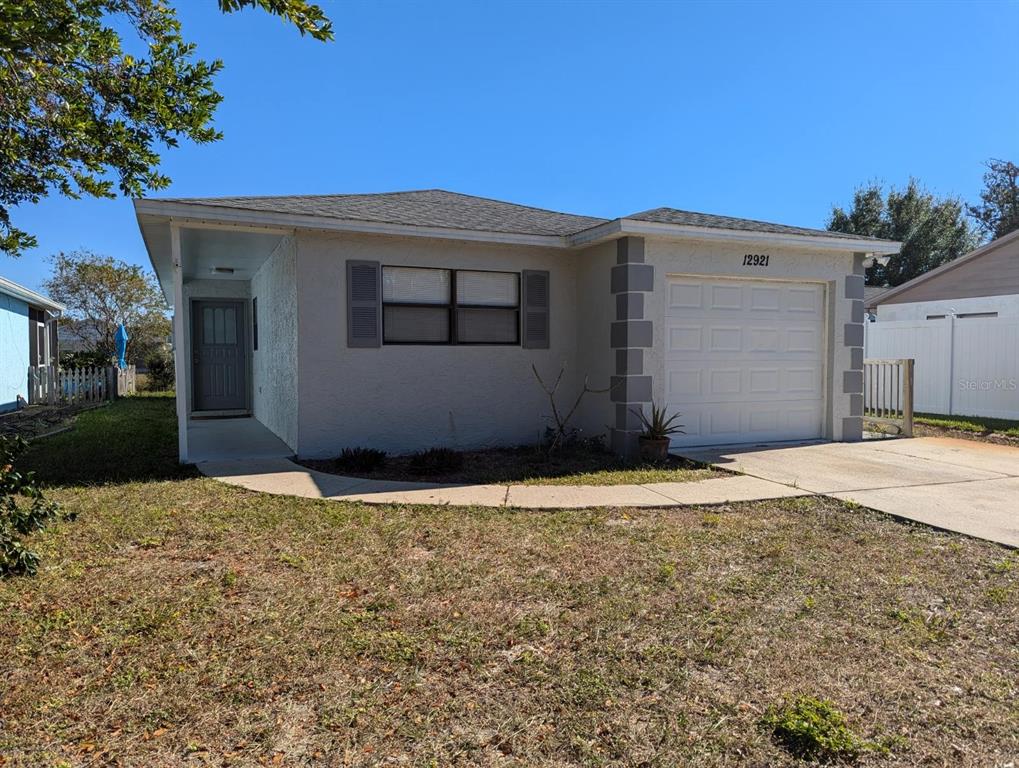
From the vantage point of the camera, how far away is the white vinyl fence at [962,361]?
12.7m

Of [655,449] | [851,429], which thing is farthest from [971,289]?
[655,449]

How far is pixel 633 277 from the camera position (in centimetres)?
859

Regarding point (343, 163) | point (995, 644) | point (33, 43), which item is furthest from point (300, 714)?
point (343, 163)

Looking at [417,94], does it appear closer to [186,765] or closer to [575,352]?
[575,352]

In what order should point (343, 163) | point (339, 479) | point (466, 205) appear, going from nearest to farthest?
point (339, 479), point (466, 205), point (343, 163)

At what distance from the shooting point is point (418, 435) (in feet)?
29.6

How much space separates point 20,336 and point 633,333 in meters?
16.4

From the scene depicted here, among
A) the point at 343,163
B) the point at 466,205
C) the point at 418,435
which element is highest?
the point at 343,163

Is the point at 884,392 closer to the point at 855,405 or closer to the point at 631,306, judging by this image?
the point at 855,405

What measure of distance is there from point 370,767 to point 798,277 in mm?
9176

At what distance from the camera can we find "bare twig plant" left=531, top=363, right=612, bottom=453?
9.41m

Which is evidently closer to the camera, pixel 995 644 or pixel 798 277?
pixel 995 644

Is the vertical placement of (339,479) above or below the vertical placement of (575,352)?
below

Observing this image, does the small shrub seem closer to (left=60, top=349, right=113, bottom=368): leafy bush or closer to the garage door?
the garage door
